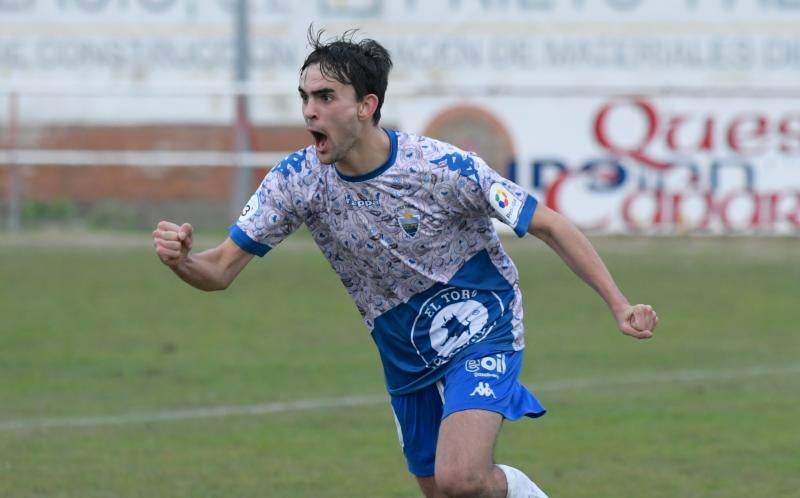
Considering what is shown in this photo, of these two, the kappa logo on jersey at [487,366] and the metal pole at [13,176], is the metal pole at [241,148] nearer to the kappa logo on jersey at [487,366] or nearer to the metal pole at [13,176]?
the metal pole at [13,176]

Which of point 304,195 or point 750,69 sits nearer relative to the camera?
point 304,195

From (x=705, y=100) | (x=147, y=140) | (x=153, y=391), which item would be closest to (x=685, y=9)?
(x=705, y=100)

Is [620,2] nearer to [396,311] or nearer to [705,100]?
[705,100]

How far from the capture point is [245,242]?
638cm

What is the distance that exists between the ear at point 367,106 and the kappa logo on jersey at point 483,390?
3.47ft

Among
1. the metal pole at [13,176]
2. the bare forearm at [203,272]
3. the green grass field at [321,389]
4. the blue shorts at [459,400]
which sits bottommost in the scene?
the metal pole at [13,176]

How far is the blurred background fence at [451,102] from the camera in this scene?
21.7m

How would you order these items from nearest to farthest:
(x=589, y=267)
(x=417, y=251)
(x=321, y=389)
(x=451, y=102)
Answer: (x=589, y=267) < (x=417, y=251) < (x=321, y=389) < (x=451, y=102)

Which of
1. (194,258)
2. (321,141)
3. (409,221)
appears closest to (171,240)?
(194,258)

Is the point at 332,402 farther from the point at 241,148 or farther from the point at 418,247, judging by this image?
the point at 241,148

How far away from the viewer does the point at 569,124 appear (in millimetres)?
22250

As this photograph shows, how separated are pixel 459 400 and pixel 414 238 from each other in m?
0.63

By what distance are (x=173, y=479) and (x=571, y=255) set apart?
305 centimetres

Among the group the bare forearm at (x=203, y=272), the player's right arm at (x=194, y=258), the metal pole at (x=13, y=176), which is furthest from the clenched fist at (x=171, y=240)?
the metal pole at (x=13, y=176)
